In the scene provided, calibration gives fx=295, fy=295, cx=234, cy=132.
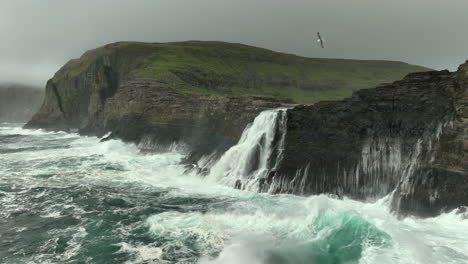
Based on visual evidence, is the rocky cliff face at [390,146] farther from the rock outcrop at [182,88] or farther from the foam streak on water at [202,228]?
the rock outcrop at [182,88]

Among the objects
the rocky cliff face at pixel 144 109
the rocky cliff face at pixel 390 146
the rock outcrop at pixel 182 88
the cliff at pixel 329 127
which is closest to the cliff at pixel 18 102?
the rock outcrop at pixel 182 88

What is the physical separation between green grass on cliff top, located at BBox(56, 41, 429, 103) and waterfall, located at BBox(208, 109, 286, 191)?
873 inches

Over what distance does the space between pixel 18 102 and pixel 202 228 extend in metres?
190

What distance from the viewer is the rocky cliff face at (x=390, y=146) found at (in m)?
16.0

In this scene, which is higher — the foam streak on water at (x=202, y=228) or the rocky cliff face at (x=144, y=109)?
the rocky cliff face at (x=144, y=109)

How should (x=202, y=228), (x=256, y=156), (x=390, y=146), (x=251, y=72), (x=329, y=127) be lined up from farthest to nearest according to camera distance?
(x=251, y=72) → (x=256, y=156) → (x=329, y=127) → (x=390, y=146) → (x=202, y=228)

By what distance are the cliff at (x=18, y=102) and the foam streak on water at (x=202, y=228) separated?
156383mm

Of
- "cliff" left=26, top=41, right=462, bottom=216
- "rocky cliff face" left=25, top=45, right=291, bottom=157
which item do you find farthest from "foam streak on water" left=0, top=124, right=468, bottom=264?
"rocky cliff face" left=25, top=45, right=291, bottom=157

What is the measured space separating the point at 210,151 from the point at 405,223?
63.5 feet

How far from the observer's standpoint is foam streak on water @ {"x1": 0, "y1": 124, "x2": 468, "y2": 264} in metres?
12.1

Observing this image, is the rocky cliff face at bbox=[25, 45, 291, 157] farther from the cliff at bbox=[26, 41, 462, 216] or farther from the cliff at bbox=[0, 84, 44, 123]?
the cliff at bbox=[0, 84, 44, 123]

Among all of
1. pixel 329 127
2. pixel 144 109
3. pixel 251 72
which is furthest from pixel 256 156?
pixel 251 72

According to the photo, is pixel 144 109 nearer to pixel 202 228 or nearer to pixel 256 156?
pixel 256 156

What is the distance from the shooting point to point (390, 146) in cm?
1944
